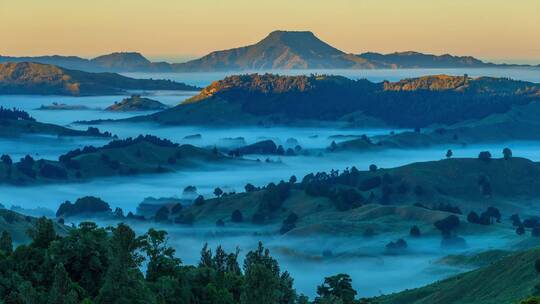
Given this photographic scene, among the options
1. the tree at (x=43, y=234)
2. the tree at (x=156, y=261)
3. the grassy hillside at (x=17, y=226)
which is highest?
the tree at (x=43, y=234)

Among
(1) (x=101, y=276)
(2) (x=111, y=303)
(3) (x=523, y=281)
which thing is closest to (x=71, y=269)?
(1) (x=101, y=276)

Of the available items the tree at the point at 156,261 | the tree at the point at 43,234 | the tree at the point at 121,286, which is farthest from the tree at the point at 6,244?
the tree at the point at 121,286

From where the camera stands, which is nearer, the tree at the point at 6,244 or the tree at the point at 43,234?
the tree at the point at 43,234

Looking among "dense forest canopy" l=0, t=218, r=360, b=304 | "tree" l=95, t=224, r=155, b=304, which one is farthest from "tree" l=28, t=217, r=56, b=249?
"tree" l=95, t=224, r=155, b=304

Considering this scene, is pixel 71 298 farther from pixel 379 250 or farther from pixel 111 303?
pixel 379 250

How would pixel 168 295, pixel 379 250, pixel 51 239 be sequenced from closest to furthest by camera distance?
pixel 168 295 → pixel 51 239 → pixel 379 250

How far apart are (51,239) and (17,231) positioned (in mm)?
123098

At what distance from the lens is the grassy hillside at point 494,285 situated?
348 feet

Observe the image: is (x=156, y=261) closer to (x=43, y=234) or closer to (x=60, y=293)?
(x=43, y=234)

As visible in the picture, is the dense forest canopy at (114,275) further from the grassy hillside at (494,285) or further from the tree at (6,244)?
the grassy hillside at (494,285)

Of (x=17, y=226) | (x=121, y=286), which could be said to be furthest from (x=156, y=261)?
(x=17, y=226)

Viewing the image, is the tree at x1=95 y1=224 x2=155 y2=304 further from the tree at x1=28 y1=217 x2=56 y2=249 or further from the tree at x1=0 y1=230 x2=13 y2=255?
the tree at x1=0 y1=230 x2=13 y2=255

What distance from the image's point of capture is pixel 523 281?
356ft

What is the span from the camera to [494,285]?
112m
